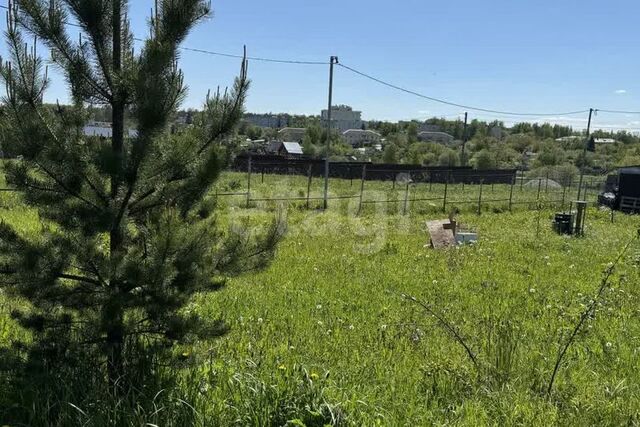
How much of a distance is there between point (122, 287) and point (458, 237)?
10.2m

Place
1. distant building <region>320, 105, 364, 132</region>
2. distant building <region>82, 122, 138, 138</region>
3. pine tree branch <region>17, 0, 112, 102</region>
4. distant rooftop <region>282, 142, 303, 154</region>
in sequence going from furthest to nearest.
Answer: distant building <region>320, 105, 364, 132</region>
distant rooftop <region>282, 142, 303, 154</region>
distant building <region>82, 122, 138, 138</region>
pine tree branch <region>17, 0, 112, 102</region>

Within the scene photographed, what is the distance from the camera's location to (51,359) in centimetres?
316

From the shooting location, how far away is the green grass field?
127 inches

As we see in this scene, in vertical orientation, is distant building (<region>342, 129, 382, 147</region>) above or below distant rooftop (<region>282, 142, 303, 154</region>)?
above

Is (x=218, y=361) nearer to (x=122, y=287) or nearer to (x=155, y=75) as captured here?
(x=122, y=287)

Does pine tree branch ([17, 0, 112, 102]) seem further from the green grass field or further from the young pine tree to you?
the green grass field

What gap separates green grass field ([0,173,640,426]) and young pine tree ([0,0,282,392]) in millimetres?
403

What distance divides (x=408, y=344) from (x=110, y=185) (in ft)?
10.5

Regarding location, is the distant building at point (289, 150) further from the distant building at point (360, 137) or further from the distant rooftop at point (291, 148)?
the distant building at point (360, 137)

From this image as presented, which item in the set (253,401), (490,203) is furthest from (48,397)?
(490,203)

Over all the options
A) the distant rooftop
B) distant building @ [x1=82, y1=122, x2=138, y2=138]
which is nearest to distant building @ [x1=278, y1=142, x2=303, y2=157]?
the distant rooftop

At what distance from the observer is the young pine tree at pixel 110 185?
284 cm

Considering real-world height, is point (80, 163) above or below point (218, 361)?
above

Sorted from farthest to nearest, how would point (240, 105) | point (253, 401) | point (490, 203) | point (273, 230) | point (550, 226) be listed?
point (490, 203) < point (550, 226) < point (273, 230) < point (240, 105) < point (253, 401)
